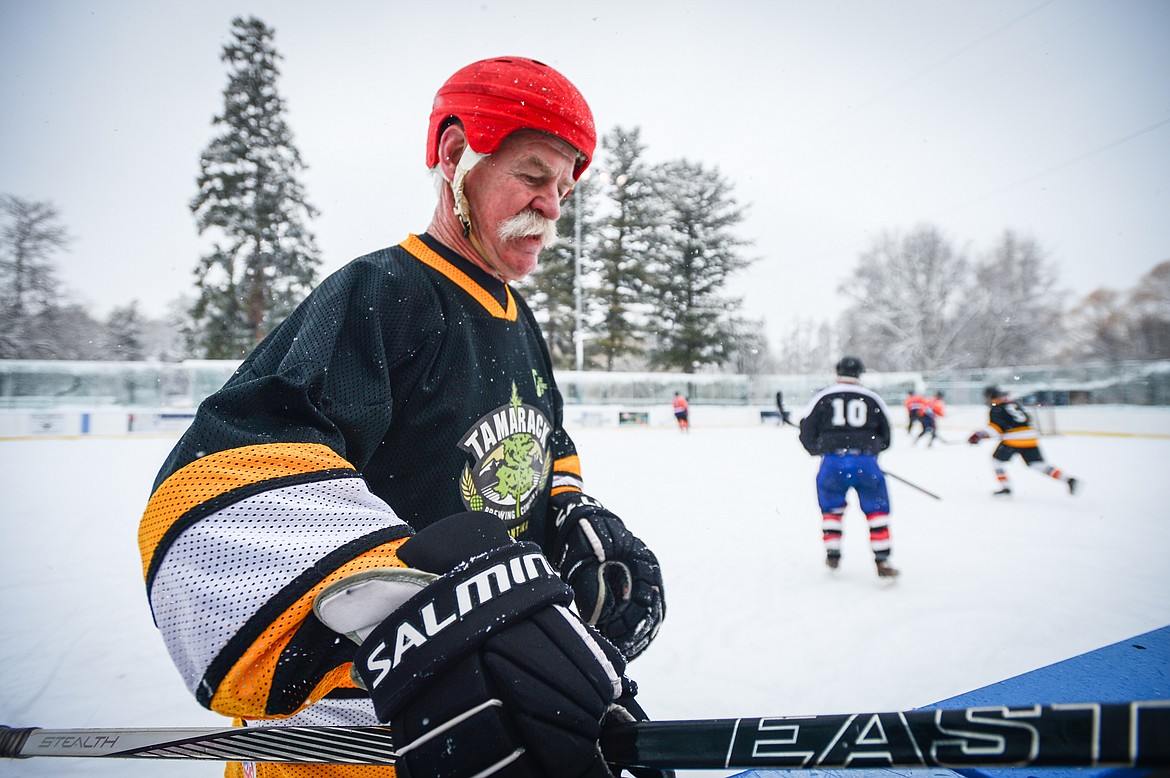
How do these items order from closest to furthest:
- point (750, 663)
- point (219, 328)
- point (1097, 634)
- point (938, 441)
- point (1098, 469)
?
point (750, 663) < point (1097, 634) < point (1098, 469) < point (938, 441) < point (219, 328)

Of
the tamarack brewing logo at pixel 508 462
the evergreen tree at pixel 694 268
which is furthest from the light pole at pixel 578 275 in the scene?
the tamarack brewing logo at pixel 508 462

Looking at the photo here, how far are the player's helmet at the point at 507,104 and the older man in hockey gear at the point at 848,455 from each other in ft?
12.6

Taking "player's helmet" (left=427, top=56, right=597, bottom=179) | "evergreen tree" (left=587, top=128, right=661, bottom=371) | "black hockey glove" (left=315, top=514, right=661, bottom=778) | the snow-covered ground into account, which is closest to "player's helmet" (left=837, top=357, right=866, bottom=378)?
the snow-covered ground

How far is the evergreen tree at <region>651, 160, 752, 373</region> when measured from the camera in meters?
27.4

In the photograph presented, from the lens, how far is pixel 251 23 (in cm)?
1332

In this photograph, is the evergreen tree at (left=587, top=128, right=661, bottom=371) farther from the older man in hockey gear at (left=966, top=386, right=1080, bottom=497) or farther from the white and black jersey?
the white and black jersey

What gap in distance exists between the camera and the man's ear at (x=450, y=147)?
1.19m

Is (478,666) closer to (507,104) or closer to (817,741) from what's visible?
(817,741)

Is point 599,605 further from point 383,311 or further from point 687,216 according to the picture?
point 687,216

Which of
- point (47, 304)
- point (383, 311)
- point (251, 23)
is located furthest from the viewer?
point (251, 23)

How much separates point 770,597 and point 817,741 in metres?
3.28

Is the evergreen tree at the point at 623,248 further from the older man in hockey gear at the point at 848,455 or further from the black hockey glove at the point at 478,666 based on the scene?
the black hockey glove at the point at 478,666

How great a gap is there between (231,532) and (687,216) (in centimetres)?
2892

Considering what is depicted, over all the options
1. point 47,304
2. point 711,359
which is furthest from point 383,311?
point 711,359
